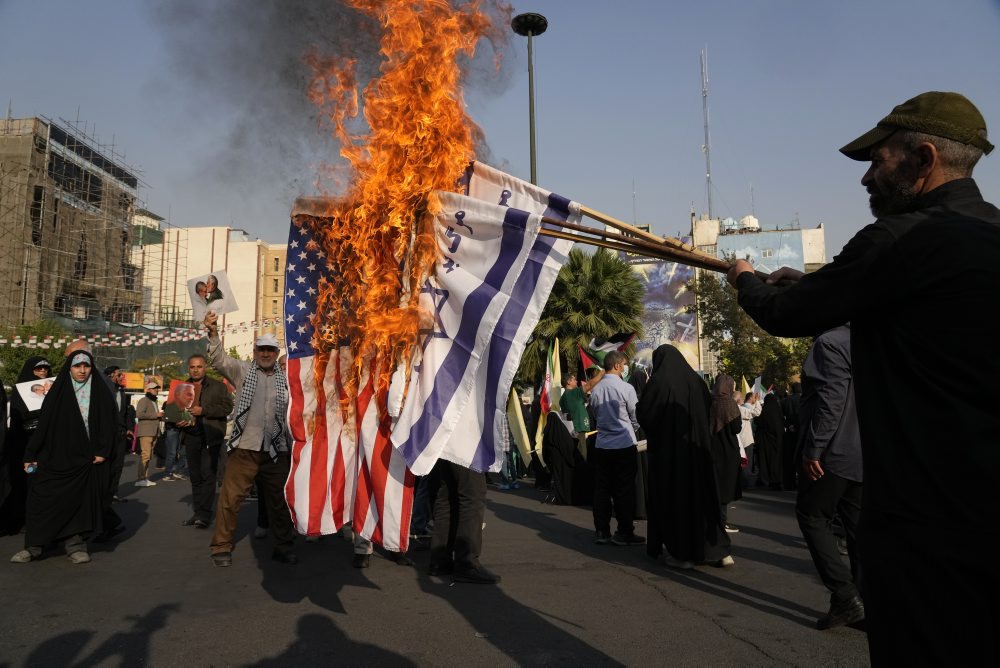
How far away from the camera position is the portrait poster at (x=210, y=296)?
6508 millimetres

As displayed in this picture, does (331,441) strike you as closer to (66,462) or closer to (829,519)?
(66,462)

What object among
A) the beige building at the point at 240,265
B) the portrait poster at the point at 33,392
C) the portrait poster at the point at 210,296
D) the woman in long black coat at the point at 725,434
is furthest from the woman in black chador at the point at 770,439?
the beige building at the point at 240,265

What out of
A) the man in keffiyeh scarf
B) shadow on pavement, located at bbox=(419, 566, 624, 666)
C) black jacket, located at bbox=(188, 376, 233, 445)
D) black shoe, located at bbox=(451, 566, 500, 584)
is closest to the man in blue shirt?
black shoe, located at bbox=(451, 566, 500, 584)

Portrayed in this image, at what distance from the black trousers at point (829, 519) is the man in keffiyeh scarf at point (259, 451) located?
466 cm

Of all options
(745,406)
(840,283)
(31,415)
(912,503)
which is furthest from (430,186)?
(745,406)

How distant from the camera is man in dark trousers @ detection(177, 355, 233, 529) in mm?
9258

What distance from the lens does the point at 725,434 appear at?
7.83 metres

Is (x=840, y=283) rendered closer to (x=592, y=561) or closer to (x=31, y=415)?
(x=592, y=561)

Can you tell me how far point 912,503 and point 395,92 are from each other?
3852 millimetres

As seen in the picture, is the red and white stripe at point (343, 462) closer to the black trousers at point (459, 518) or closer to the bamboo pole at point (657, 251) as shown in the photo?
the black trousers at point (459, 518)

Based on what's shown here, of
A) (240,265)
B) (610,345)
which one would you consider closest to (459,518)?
(610,345)

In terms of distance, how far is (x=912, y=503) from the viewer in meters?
1.84

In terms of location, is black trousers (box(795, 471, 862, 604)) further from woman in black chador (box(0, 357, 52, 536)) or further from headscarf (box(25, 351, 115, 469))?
woman in black chador (box(0, 357, 52, 536))

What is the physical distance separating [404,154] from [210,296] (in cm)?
305
